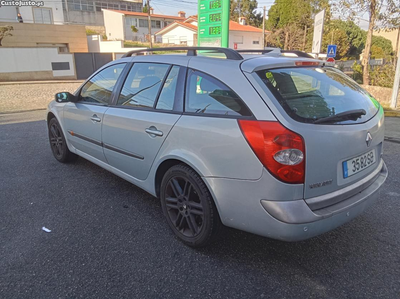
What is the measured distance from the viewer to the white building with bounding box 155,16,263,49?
48375 millimetres

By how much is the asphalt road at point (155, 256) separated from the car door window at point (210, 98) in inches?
46.8

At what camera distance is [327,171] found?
223cm

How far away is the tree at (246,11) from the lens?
68500mm

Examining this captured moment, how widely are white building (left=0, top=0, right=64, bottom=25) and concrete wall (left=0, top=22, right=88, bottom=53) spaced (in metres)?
7.58

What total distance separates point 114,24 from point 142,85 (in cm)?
5321

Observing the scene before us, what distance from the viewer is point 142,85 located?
3.32 metres

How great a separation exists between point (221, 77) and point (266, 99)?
0.45 m

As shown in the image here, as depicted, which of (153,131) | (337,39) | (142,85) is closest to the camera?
(153,131)

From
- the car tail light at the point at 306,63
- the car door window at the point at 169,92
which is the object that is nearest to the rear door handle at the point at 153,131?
the car door window at the point at 169,92

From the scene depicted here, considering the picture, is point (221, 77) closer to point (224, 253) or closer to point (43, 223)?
point (224, 253)

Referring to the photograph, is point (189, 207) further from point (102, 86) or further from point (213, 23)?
point (213, 23)

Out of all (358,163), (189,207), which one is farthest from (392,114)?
(189,207)

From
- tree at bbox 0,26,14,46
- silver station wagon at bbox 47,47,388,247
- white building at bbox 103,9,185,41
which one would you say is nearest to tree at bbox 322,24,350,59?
white building at bbox 103,9,185,41

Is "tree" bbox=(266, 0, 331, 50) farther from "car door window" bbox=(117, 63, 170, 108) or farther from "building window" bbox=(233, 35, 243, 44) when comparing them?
"car door window" bbox=(117, 63, 170, 108)
